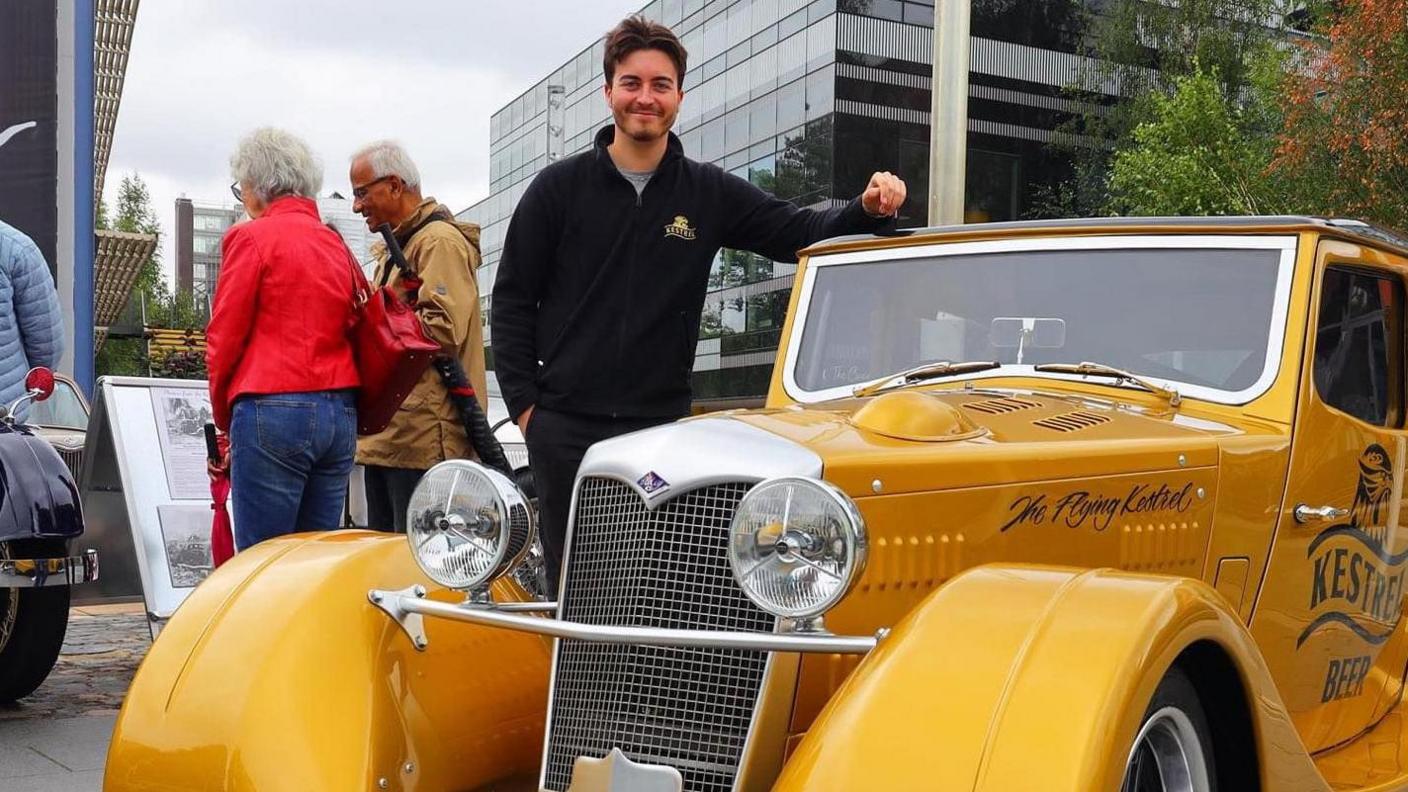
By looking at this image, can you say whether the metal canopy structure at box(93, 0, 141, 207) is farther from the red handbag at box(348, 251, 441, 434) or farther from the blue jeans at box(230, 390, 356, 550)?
the blue jeans at box(230, 390, 356, 550)

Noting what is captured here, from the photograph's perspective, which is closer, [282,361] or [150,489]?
[282,361]

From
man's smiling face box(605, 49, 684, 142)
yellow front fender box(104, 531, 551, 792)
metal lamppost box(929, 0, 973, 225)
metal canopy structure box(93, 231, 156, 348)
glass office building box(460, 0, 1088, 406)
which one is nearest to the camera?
yellow front fender box(104, 531, 551, 792)

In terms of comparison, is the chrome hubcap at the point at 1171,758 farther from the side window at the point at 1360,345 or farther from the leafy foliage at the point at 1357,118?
the leafy foliage at the point at 1357,118

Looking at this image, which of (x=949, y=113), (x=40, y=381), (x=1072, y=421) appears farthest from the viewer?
(x=949, y=113)

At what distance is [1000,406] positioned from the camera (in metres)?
3.35

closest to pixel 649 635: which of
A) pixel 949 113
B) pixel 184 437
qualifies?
pixel 184 437

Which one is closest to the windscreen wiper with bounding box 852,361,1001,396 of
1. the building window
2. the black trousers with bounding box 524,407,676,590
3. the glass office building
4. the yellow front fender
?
the black trousers with bounding box 524,407,676,590

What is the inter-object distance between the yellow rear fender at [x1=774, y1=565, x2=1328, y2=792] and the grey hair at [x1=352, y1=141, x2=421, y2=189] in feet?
11.6

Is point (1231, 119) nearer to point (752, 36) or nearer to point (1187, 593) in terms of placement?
point (752, 36)

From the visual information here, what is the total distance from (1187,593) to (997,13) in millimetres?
33055

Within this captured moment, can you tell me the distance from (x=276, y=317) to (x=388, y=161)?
1011 mm

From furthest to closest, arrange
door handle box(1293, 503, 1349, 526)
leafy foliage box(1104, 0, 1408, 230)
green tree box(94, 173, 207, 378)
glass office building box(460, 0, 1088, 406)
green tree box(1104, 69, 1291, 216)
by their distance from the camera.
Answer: green tree box(94, 173, 207, 378)
glass office building box(460, 0, 1088, 406)
green tree box(1104, 69, 1291, 216)
leafy foliage box(1104, 0, 1408, 230)
door handle box(1293, 503, 1349, 526)

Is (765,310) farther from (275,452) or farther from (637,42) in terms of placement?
(637,42)

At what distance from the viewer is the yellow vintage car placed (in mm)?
2332
